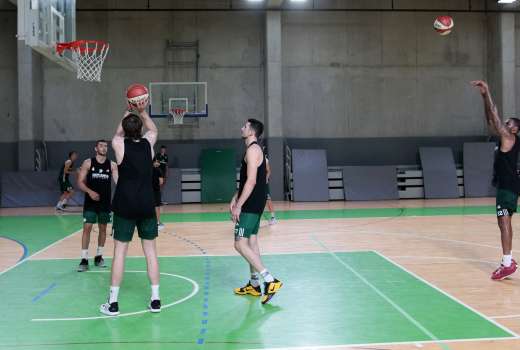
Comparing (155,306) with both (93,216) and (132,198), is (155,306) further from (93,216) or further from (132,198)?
(93,216)

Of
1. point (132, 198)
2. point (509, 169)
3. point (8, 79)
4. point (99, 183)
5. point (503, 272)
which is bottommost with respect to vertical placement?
point (503, 272)

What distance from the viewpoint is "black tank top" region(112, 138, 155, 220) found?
5.84 meters

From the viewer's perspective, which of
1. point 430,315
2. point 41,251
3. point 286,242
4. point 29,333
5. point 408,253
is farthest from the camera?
point 286,242

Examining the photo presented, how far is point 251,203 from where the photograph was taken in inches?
261

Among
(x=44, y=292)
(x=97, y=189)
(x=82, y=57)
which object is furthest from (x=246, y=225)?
(x=82, y=57)

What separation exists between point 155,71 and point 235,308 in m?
17.1

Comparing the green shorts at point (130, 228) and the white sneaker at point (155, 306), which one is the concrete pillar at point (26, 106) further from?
the white sneaker at point (155, 306)

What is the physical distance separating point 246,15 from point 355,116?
5991mm

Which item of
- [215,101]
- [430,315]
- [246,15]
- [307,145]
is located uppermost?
[246,15]

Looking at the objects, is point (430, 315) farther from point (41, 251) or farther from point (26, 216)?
point (26, 216)

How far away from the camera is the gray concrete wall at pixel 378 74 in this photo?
73.9 feet

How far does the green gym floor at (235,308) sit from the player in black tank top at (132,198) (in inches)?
20.1

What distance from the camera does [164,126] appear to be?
22016mm

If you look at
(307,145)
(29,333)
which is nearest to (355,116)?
(307,145)
